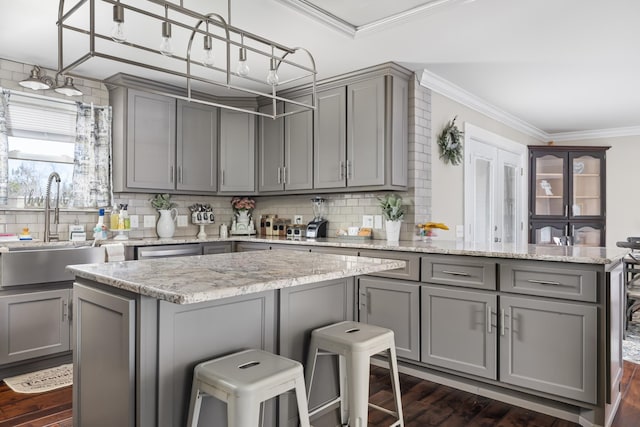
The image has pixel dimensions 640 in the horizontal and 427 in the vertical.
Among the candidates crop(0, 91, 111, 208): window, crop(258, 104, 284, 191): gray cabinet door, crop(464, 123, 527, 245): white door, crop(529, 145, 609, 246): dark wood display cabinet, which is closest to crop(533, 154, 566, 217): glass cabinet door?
crop(529, 145, 609, 246): dark wood display cabinet

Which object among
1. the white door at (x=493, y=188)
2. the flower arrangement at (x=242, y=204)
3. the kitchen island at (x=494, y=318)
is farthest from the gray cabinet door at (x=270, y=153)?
the white door at (x=493, y=188)

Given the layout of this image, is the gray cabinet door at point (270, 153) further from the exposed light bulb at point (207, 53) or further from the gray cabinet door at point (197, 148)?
the exposed light bulb at point (207, 53)

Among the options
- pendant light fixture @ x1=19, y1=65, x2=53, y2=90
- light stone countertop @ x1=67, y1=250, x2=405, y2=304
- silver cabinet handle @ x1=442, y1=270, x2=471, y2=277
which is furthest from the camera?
pendant light fixture @ x1=19, y1=65, x2=53, y2=90

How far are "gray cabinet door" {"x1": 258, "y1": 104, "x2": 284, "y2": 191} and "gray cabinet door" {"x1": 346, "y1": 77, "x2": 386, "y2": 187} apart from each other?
0.90m

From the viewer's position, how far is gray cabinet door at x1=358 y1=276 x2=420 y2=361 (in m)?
3.14

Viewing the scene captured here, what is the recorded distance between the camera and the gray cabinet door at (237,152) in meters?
4.68

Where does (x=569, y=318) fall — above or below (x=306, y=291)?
below

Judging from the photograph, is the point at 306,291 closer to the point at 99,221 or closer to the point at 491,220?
the point at 99,221

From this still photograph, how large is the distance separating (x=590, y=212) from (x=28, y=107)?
6940 mm

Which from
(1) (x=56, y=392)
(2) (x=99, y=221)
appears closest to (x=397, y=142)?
(2) (x=99, y=221)

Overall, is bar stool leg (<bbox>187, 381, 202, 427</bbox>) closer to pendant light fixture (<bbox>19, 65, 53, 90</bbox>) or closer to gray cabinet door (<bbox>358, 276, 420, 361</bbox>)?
gray cabinet door (<bbox>358, 276, 420, 361</bbox>)

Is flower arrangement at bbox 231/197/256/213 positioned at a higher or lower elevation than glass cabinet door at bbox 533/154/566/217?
lower

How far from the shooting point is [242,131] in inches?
188

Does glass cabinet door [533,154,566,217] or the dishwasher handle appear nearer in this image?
the dishwasher handle
